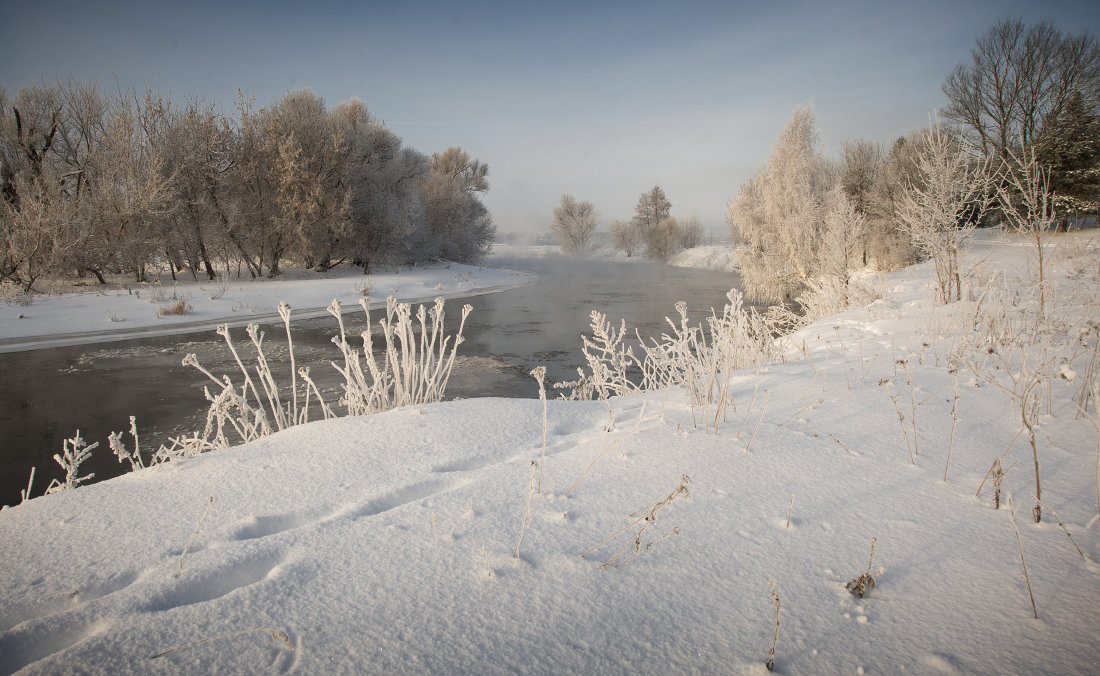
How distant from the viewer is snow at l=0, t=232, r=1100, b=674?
4.21 ft

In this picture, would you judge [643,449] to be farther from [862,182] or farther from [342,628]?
[862,182]

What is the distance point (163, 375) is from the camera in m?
7.33

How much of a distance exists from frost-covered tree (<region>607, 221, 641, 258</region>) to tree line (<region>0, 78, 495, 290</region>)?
47.1 meters

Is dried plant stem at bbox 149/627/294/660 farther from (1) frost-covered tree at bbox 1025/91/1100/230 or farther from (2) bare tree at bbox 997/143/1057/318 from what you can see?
(1) frost-covered tree at bbox 1025/91/1100/230

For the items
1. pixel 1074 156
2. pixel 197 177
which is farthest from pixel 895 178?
pixel 197 177

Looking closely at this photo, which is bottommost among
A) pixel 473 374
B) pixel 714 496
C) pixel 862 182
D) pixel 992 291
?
pixel 473 374

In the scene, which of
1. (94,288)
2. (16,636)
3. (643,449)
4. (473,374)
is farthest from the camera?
(94,288)

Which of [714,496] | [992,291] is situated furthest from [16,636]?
[992,291]

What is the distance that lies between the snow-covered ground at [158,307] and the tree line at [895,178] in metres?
12.5

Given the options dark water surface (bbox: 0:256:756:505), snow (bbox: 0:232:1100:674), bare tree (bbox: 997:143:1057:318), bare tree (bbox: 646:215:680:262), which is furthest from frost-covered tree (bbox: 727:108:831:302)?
bare tree (bbox: 646:215:680:262)

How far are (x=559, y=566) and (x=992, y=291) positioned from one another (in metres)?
5.88

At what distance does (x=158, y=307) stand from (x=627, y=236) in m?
64.5

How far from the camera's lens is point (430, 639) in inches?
51.9

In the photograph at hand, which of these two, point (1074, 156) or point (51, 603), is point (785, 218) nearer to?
point (1074, 156)
